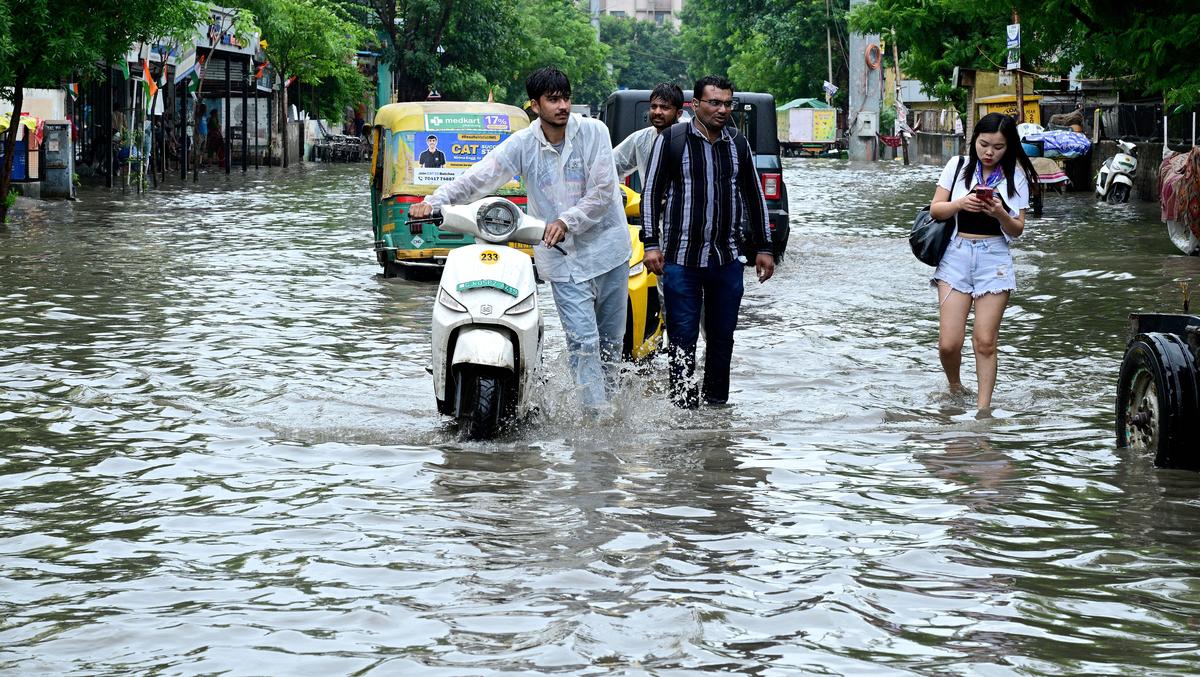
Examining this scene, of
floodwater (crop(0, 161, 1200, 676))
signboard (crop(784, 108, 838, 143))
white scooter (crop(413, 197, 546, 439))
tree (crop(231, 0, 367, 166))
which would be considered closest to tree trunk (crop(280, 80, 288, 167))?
tree (crop(231, 0, 367, 166))

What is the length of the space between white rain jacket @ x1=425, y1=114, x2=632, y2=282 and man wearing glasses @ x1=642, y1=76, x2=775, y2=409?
28 centimetres

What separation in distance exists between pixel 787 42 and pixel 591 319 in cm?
7300

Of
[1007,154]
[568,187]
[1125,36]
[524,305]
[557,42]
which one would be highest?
[557,42]

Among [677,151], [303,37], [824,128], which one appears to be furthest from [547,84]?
[824,128]

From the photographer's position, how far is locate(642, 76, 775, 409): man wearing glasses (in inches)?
324

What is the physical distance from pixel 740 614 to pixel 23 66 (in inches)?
728

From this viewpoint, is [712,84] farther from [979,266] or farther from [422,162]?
[422,162]

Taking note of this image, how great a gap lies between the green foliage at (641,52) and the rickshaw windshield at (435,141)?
464 feet

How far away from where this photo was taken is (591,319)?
314 inches

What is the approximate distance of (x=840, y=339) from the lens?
11828 mm

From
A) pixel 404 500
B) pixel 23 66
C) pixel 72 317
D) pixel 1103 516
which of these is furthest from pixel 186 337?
pixel 23 66

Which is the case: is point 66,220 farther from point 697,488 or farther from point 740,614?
point 740,614

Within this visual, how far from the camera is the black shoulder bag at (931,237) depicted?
8570 mm

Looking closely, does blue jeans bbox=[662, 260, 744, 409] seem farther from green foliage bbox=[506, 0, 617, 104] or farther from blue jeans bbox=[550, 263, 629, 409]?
green foliage bbox=[506, 0, 617, 104]
